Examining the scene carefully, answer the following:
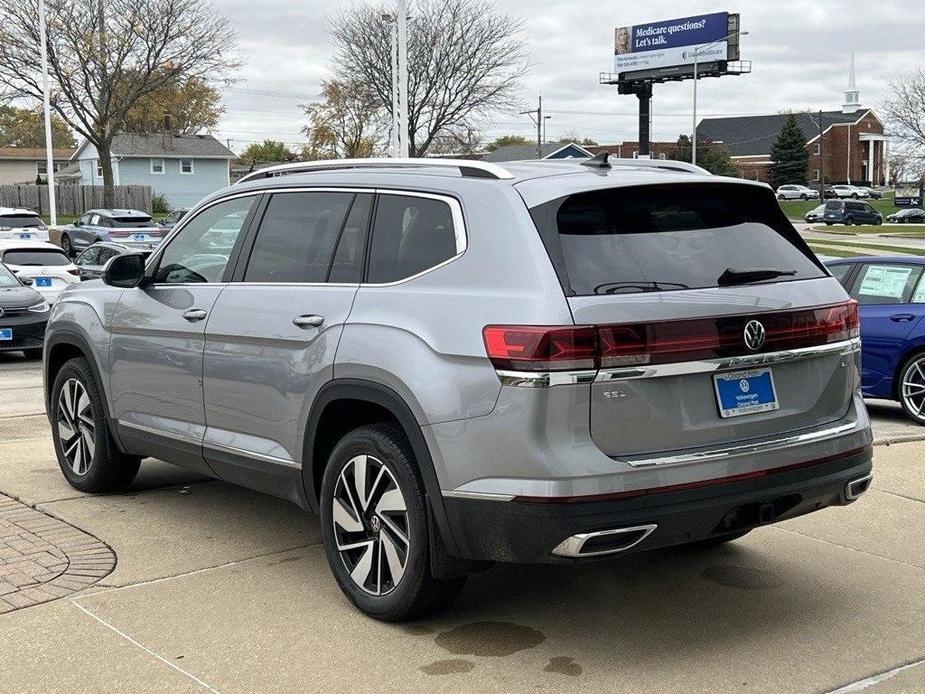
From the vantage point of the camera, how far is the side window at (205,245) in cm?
575

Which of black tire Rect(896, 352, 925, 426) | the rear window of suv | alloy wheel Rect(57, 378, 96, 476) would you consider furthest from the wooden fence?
the rear window of suv

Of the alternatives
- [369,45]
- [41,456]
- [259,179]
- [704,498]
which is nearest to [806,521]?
[704,498]

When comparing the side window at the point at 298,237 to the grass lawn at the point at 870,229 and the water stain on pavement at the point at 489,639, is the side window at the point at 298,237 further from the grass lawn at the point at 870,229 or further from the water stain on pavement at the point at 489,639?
the grass lawn at the point at 870,229

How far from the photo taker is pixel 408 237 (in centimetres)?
473

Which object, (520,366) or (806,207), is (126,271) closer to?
(520,366)

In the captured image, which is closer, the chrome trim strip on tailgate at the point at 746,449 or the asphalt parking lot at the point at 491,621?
the chrome trim strip on tailgate at the point at 746,449

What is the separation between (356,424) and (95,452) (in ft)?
7.90

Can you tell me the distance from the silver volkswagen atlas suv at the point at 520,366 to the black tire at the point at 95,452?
1.26 metres

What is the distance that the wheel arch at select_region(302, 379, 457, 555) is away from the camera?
4.27 meters

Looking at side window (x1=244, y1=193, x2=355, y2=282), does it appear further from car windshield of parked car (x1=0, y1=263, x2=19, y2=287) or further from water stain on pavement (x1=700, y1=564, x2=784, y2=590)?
car windshield of parked car (x1=0, y1=263, x2=19, y2=287)

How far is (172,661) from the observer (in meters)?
4.31

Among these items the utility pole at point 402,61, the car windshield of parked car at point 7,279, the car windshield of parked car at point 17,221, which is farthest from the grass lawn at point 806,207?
the car windshield of parked car at point 7,279

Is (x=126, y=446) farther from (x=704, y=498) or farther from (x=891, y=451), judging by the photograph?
(x=891, y=451)

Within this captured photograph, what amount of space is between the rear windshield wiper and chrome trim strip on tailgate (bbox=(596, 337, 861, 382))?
11.6 inches
